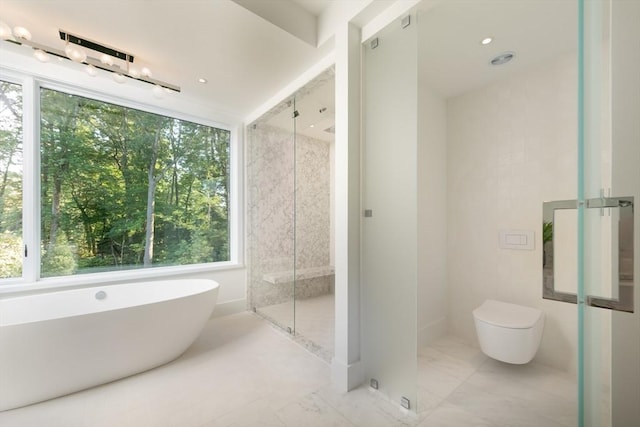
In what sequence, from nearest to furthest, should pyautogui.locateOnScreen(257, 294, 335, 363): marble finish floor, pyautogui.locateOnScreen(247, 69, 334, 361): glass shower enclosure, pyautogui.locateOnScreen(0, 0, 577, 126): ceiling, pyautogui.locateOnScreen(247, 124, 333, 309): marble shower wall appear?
pyautogui.locateOnScreen(0, 0, 577, 126): ceiling → pyautogui.locateOnScreen(257, 294, 335, 363): marble finish floor → pyautogui.locateOnScreen(247, 69, 334, 361): glass shower enclosure → pyautogui.locateOnScreen(247, 124, 333, 309): marble shower wall

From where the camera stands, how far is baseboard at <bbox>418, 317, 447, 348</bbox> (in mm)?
2510

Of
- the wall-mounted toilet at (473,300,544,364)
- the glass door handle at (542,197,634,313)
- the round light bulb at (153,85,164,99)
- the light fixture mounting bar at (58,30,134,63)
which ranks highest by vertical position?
Result: the light fixture mounting bar at (58,30,134,63)

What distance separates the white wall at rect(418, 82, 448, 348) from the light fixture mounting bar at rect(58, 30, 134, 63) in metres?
2.70

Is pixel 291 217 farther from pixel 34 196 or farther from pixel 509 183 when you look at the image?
pixel 34 196

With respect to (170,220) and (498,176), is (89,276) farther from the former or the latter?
(498,176)

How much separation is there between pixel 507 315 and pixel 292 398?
1858 millimetres

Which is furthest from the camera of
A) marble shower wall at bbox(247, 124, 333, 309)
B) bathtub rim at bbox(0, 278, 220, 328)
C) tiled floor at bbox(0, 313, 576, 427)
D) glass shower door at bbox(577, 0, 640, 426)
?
marble shower wall at bbox(247, 124, 333, 309)

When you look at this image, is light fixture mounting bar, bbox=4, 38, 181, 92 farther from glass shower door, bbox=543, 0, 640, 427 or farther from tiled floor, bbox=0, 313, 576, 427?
glass shower door, bbox=543, 0, 640, 427

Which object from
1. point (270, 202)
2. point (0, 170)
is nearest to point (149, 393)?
point (270, 202)

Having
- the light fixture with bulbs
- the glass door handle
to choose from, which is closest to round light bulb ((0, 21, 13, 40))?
the light fixture with bulbs

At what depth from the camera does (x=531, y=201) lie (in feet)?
7.43

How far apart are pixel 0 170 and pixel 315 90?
297cm

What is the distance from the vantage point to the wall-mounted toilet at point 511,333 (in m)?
1.92

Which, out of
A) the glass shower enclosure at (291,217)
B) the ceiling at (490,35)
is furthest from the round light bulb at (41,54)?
the ceiling at (490,35)
